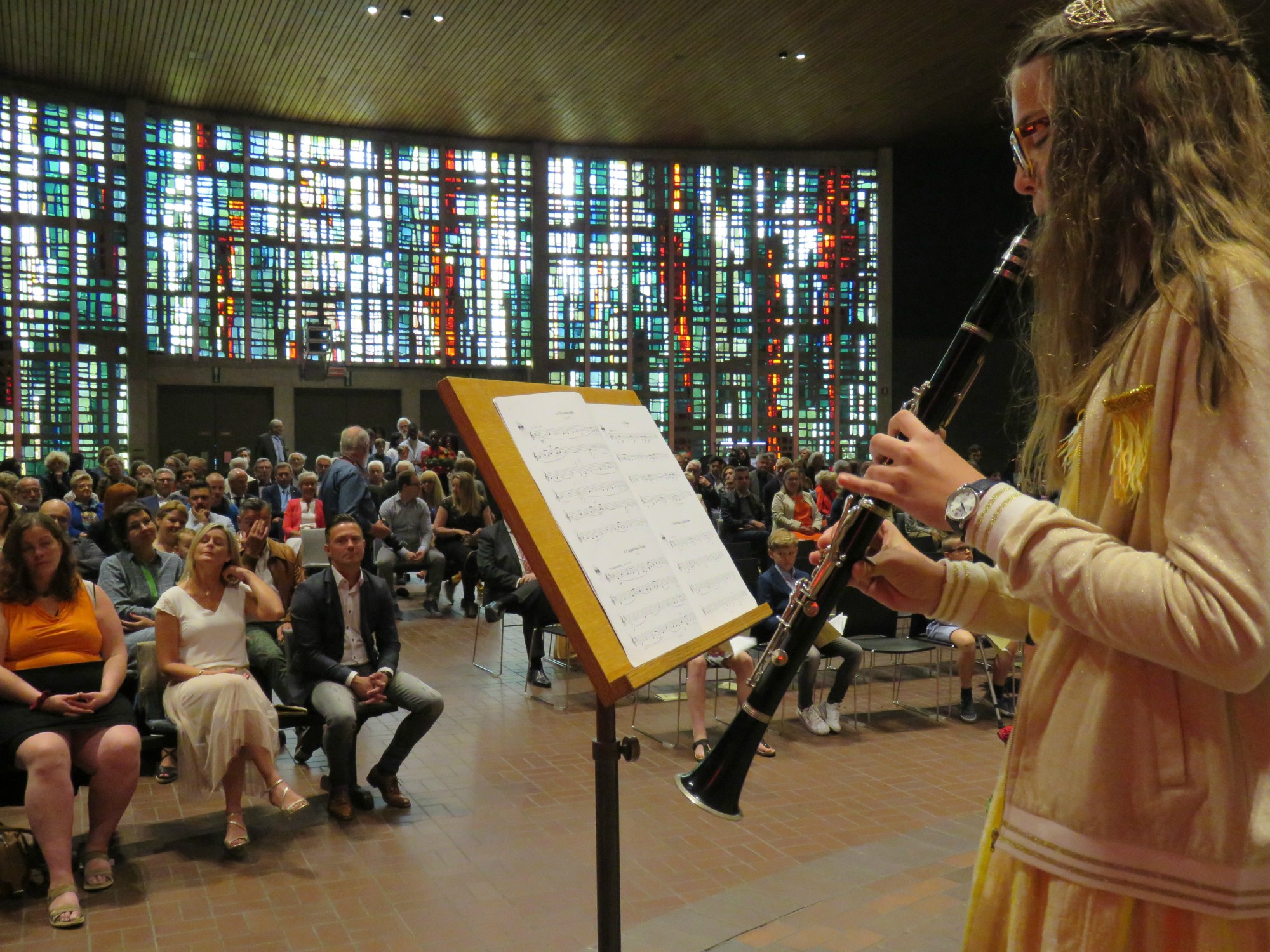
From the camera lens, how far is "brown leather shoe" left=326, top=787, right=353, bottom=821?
5020 mm

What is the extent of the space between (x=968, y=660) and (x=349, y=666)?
3.95 metres

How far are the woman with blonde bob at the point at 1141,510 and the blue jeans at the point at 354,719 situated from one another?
13.7 ft

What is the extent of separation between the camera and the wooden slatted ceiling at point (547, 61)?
15.9m

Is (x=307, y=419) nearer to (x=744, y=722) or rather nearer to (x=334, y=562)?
(x=334, y=562)

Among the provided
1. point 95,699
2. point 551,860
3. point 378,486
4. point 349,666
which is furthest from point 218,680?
point 378,486

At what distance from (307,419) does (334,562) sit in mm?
16322

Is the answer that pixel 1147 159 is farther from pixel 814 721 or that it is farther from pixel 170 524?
pixel 170 524

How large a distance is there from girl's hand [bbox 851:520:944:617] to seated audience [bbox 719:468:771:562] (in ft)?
33.8

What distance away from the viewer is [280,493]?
11.5 m

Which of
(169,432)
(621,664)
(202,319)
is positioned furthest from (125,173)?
(621,664)

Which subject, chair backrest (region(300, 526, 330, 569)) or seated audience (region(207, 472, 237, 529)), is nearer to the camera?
chair backrest (region(300, 526, 330, 569))

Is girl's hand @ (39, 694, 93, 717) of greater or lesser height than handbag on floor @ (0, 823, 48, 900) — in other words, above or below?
above

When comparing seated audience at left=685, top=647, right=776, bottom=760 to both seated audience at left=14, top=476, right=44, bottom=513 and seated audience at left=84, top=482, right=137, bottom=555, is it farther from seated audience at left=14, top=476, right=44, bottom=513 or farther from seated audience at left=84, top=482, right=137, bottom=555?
seated audience at left=14, top=476, right=44, bottom=513

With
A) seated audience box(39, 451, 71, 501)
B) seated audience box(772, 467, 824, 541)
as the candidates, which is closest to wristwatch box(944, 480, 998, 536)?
seated audience box(772, 467, 824, 541)
